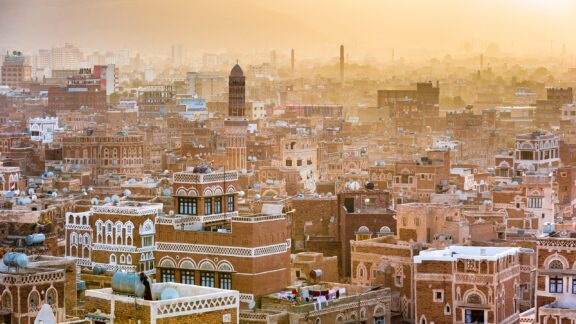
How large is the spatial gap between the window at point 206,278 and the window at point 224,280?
0.44ft

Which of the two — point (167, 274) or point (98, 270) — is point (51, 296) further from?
point (98, 270)

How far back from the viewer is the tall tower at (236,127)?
43062mm

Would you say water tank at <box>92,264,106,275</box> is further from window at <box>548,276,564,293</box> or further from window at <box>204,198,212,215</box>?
window at <box>548,276,564,293</box>

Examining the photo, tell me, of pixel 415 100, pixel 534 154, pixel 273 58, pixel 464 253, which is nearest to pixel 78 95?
pixel 273 58

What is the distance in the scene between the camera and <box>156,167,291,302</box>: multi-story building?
19.4m

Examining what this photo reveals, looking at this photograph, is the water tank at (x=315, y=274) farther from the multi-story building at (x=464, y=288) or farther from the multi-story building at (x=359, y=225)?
the multi-story building at (x=359, y=225)

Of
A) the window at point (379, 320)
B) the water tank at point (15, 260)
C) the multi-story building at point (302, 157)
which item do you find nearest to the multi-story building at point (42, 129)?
the multi-story building at point (302, 157)

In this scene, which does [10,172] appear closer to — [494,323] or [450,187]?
[450,187]

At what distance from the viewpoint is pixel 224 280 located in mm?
19625

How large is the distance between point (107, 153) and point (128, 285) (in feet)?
98.8

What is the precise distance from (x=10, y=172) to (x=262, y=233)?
16.2m

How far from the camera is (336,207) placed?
1089 inches

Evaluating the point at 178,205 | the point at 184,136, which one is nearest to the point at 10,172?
the point at 178,205

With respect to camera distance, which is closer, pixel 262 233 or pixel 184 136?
pixel 262 233
